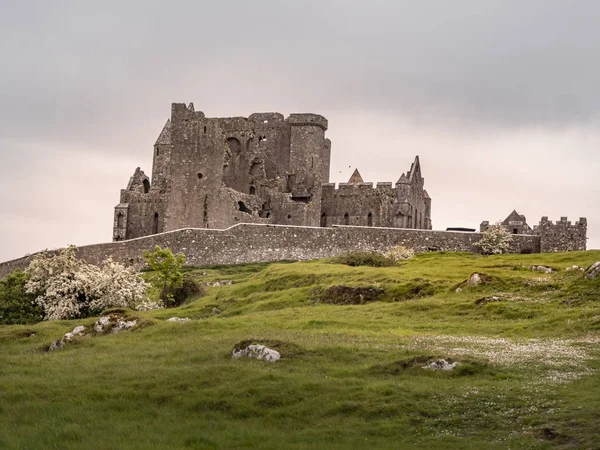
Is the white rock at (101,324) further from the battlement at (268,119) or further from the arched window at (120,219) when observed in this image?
the battlement at (268,119)

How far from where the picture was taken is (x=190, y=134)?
94.2 metres

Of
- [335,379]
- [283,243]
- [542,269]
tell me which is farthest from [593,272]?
[283,243]

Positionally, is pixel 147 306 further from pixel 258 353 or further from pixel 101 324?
pixel 258 353

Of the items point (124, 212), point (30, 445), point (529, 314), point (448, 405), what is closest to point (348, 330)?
point (529, 314)

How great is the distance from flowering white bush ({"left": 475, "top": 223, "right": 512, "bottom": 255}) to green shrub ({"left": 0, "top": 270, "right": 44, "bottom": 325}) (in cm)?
3678

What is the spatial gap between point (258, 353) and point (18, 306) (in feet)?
92.0

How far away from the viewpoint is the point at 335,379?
93.3 ft

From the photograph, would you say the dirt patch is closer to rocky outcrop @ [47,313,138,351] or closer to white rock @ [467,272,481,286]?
white rock @ [467,272,481,286]

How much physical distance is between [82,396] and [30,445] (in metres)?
4.85

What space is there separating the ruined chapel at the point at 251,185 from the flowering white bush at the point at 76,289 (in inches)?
1258

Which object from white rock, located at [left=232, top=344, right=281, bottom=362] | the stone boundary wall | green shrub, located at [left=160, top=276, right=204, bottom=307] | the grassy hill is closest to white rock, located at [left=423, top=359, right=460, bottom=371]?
the grassy hill

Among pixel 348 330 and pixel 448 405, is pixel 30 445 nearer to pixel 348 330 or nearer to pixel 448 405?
pixel 448 405

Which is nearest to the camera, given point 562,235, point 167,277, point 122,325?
point 122,325

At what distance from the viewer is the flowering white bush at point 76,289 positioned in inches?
2160
